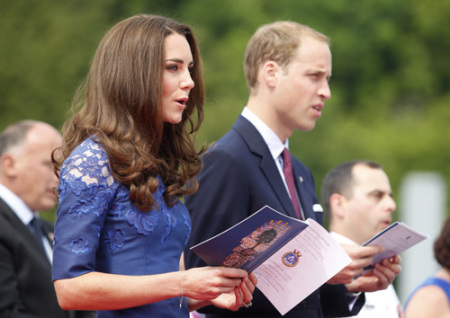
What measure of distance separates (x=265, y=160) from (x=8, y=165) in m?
2.48

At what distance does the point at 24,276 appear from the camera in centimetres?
470

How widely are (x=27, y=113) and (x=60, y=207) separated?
1788cm

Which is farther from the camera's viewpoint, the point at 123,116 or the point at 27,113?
the point at 27,113

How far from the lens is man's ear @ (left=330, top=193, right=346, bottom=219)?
503 cm

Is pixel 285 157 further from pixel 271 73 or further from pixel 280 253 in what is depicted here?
pixel 280 253

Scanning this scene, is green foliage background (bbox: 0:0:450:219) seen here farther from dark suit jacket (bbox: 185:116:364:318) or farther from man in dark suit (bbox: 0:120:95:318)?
dark suit jacket (bbox: 185:116:364:318)

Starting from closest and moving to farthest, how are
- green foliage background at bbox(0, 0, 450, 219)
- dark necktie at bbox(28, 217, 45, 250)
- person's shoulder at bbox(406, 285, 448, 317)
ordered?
person's shoulder at bbox(406, 285, 448, 317), dark necktie at bbox(28, 217, 45, 250), green foliage background at bbox(0, 0, 450, 219)

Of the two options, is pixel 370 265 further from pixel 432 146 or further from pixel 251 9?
pixel 251 9

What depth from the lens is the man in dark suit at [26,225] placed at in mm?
4660

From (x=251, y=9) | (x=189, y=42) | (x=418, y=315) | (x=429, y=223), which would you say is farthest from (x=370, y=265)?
(x=251, y=9)

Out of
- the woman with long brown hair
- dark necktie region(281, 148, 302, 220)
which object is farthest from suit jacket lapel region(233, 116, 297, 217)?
the woman with long brown hair

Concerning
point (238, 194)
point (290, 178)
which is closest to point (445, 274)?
point (290, 178)

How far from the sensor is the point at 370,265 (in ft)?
13.7

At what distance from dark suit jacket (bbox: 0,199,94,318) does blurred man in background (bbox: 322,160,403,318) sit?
6.10 feet
